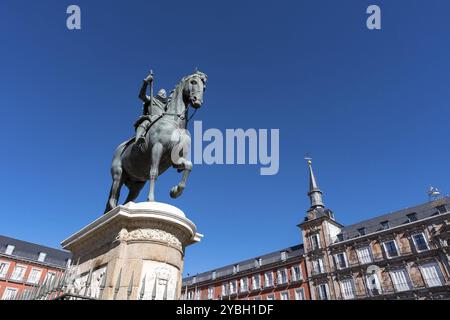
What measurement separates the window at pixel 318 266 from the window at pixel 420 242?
11539mm

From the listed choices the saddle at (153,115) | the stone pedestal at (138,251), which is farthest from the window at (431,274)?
the saddle at (153,115)

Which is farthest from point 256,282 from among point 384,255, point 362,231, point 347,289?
point 384,255

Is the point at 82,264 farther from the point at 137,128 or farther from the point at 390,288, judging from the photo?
the point at 390,288

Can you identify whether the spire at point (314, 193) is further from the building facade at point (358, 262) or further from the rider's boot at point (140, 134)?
the rider's boot at point (140, 134)

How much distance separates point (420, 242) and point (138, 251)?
1554 inches

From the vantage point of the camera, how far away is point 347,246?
131ft

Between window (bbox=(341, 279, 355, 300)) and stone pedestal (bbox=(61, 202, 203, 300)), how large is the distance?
38.4m

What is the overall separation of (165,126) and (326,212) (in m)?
44.3

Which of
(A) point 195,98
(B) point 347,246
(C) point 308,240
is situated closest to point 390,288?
(B) point 347,246

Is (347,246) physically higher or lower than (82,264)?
higher

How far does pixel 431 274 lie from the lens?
32719mm

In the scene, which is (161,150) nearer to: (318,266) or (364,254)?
(364,254)

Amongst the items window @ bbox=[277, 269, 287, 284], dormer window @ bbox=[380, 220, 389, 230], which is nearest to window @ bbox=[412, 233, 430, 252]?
dormer window @ bbox=[380, 220, 389, 230]

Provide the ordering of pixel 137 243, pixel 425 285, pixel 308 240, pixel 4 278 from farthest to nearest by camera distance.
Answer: pixel 308 240, pixel 4 278, pixel 425 285, pixel 137 243
